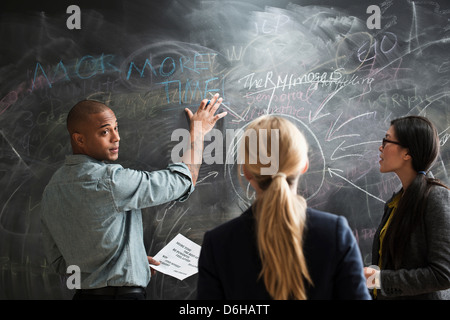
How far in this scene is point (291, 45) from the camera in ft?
8.25

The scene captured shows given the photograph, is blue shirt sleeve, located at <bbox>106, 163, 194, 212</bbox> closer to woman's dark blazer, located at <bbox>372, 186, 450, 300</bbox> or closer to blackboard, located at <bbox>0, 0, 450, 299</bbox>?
blackboard, located at <bbox>0, 0, 450, 299</bbox>

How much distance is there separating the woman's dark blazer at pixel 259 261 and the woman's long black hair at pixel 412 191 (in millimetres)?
697

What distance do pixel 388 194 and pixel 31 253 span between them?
2.04 m

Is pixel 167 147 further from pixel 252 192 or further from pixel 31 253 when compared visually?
pixel 31 253

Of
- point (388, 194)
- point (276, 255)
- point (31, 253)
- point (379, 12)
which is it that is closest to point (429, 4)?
point (379, 12)

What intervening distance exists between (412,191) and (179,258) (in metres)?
1.15

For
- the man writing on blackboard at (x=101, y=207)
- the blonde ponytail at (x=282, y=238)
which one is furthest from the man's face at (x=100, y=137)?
the blonde ponytail at (x=282, y=238)

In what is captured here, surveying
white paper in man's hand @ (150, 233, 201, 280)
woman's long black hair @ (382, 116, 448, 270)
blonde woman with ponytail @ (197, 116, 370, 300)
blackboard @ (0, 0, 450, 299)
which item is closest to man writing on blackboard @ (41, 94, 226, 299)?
white paper in man's hand @ (150, 233, 201, 280)

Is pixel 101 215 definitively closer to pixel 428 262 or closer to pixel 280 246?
pixel 280 246

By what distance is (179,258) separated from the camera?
2275mm

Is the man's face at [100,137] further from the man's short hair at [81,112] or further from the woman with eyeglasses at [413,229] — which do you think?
the woman with eyeglasses at [413,229]

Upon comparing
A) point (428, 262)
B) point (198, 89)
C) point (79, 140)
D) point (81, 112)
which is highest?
point (198, 89)

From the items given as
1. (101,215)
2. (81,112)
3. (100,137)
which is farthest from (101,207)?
(81,112)

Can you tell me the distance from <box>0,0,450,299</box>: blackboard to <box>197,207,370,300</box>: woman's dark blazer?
1164 millimetres
